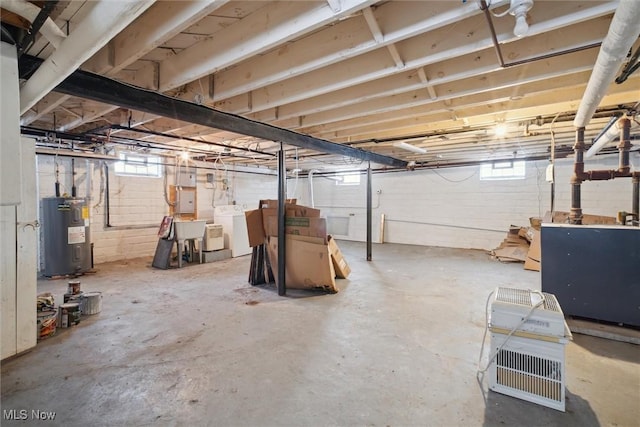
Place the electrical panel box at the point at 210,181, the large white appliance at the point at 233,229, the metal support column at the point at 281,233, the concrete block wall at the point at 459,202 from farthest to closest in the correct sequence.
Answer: the electrical panel box at the point at 210,181 < the large white appliance at the point at 233,229 < the concrete block wall at the point at 459,202 < the metal support column at the point at 281,233

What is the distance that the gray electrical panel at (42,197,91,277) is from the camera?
4.30 metres

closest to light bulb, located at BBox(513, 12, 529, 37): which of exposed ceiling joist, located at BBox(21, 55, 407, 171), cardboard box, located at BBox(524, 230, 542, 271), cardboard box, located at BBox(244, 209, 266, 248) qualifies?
exposed ceiling joist, located at BBox(21, 55, 407, 171)

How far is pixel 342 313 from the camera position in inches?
120

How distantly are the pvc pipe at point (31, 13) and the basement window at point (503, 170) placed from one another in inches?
283

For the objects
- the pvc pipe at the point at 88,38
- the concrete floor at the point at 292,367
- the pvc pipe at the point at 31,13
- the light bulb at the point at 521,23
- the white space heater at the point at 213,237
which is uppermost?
the pvc pipe at the point at 31,13

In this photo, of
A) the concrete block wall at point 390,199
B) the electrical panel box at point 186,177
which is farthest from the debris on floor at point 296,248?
the concrete block wall at point 390,199

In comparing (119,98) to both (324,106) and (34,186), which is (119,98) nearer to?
(34,186)

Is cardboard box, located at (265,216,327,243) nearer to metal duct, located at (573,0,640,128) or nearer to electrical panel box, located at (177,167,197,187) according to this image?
metal duct, located at (573,0,640,128)

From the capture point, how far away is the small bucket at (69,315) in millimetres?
2688

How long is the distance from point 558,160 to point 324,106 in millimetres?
5728

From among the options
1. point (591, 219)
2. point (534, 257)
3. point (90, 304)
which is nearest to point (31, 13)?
point (90, 304)

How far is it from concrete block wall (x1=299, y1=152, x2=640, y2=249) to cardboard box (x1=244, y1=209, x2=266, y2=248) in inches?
187

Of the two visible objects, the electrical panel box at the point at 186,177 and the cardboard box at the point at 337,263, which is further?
the electrical panel box at the point at 186,177

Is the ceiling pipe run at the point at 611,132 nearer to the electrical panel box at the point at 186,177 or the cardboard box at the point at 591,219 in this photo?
the cardboard box at the point at 591,219
